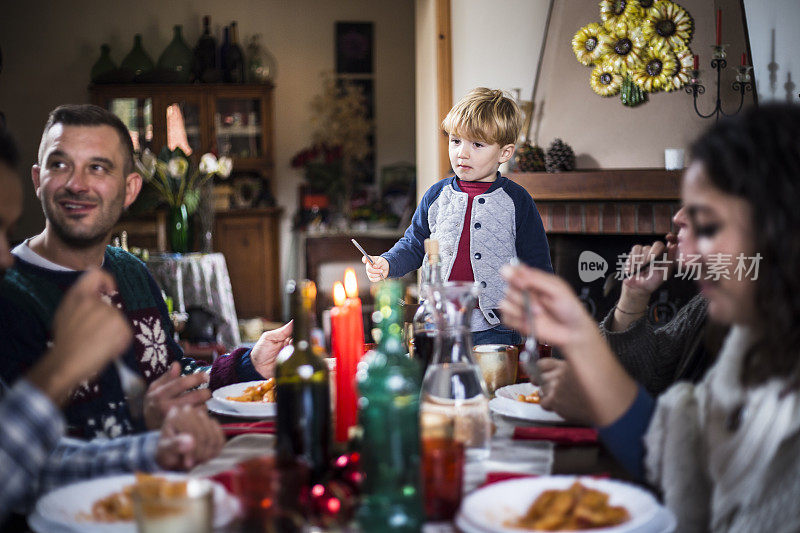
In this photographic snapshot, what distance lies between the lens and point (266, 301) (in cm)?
677

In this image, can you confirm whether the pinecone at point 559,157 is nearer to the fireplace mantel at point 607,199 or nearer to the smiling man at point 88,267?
the fireplace mantel at point 607,199

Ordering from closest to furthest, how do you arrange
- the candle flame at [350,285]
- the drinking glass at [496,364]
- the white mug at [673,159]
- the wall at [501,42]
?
the candle flame at [350,285]
the drinking glass at [496,364]
the white mug at [673,159]
the wall at [501,42]

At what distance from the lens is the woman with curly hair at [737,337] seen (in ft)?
2.64

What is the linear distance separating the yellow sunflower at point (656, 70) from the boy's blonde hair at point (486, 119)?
1.37m

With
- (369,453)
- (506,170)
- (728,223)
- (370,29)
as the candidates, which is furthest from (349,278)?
(370,29)

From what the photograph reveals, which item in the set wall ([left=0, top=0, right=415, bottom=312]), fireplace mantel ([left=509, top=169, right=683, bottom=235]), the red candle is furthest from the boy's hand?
wall ([left=0, top=0, right=415, bottom=312])

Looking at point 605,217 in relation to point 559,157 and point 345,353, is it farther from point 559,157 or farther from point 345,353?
point 345,353

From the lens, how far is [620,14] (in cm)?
354

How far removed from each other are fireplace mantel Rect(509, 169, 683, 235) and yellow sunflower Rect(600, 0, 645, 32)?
0.71 m

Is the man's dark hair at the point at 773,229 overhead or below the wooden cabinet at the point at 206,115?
below

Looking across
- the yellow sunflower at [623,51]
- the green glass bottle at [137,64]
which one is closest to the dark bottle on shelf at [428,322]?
the yellow sunflower at [623,51]

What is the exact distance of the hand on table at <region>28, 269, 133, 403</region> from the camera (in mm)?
798

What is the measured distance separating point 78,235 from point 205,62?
5.63 m

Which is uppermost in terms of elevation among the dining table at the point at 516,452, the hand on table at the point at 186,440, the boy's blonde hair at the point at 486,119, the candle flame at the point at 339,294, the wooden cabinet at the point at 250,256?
the boy's blonde hair at the point at 486,119
